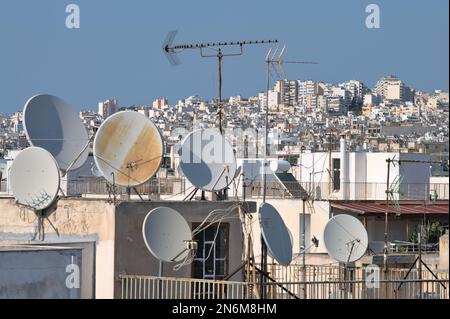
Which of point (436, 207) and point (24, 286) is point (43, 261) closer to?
point (24, 286)

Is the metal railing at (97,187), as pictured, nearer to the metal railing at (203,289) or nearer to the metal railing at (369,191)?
the metal railing at (203,289)

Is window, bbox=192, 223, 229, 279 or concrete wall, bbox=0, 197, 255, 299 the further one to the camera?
window, bbox=192, 223, 229, 279

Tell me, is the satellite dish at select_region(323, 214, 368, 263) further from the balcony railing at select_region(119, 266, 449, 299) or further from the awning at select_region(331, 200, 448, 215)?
the awning at select_region(331, 200, 448, 215)

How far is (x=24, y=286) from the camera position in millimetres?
19297

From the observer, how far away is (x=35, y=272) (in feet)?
63.6

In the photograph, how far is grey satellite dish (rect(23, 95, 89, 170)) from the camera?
23.7m

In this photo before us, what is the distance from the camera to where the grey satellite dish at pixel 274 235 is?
68.4 feet

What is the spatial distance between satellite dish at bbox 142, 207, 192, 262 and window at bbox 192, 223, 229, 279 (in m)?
1.34

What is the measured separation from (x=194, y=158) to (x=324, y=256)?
8.71 m

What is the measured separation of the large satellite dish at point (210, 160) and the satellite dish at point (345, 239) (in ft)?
10.6

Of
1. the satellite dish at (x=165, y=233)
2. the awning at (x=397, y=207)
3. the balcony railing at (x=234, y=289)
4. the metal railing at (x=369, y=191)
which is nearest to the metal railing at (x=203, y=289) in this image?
the balcony railing at (x=234, y=289)

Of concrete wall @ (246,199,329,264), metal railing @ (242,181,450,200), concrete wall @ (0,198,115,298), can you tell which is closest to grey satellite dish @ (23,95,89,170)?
concrete wall @ (0,198,115,298)

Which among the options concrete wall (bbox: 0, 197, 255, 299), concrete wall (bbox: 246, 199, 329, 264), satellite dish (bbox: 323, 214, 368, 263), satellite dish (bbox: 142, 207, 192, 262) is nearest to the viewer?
satellite dish (bbox: 142, 207, 192, 262)
